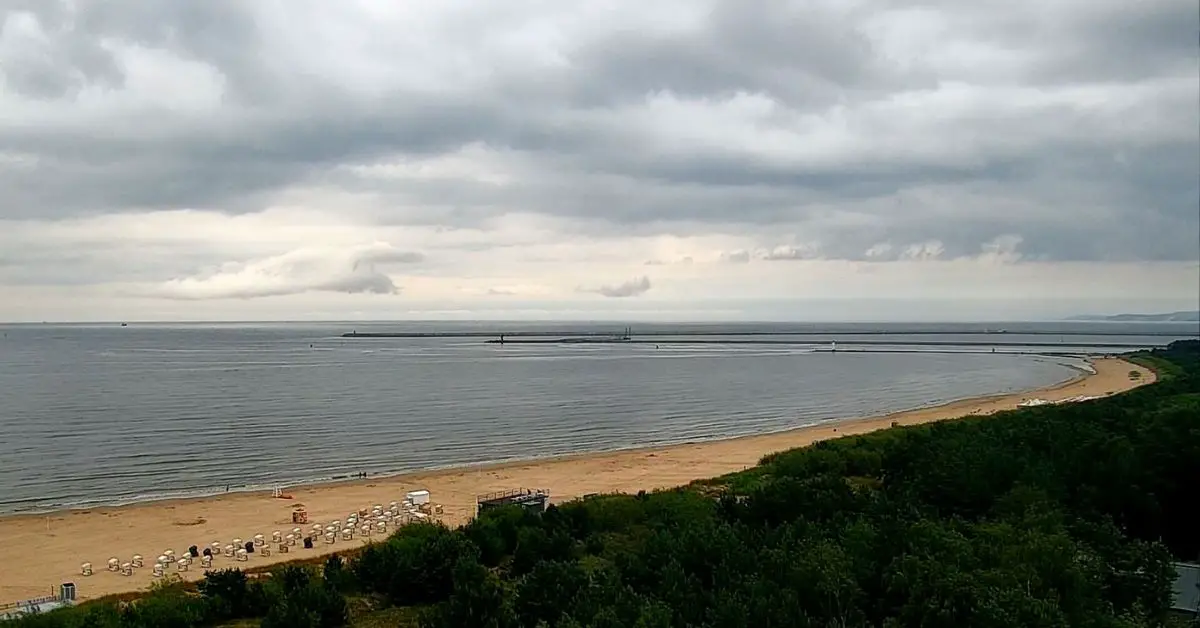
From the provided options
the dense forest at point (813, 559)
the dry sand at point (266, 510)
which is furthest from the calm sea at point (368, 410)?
the dense forest at point (813, 559)

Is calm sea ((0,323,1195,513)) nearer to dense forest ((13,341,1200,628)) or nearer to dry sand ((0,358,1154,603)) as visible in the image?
dry sand ((0,358,1154,603))

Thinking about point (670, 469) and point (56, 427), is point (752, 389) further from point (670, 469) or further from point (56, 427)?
point (56, 427)

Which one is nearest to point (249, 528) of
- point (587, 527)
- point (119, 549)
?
point (119, 549)

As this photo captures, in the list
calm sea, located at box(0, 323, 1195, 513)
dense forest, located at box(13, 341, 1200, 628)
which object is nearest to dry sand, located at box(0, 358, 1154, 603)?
calm sea, located at box(0, 323, 1195, 513)

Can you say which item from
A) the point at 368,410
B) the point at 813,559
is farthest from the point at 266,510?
the point at 368,410

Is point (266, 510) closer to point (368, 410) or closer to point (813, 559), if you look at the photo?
point (813, 559)

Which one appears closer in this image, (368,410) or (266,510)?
(266,510)
